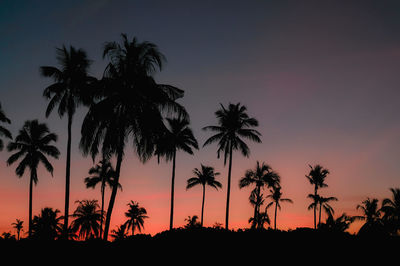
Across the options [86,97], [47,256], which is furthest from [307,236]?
[86,97]

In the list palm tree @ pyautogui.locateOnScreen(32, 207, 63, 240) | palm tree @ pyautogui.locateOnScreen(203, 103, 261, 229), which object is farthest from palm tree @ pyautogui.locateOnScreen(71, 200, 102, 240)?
palm tree @ pyautogui.locateOnScreen(203, 103, 261, 229)

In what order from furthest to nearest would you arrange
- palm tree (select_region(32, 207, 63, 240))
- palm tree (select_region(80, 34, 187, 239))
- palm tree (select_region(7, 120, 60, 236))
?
palm tree (select_region(32, 207, 63, 240)), palm tree (select_region(7, 120, 60, 236)), palm tree (select_region(80, 34, 187, 239))

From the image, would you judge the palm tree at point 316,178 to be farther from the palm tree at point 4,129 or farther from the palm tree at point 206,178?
the palm tree at point 4,129

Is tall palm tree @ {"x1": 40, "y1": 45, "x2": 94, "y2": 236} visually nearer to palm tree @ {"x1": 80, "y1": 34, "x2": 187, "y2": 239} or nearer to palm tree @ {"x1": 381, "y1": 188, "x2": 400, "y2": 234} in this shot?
palm tree @ {"x1": 80, "y1": 34, "x2": 187, "y2": 239}

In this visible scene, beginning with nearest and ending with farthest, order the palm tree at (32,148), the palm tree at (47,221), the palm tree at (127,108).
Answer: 1. the palm tree at (127,108)
2. the palm tree at (32,148)
3. the palm tree at (47,221)

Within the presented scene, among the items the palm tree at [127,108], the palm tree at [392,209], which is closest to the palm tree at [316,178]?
the palm tree at [392,209]

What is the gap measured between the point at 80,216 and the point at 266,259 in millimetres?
46023

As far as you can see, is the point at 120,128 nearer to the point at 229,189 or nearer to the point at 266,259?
the point at 266,259

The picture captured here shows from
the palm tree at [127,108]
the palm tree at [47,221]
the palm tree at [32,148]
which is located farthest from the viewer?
the palm tree at [47,221]

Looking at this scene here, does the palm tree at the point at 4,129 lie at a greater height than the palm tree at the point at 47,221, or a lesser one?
greater

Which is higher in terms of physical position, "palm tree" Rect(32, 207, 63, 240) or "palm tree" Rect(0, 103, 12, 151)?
"palm tree" Rect(0, 103, 12, 151)

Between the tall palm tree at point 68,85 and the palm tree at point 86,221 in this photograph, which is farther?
the palm tree at point 86,221

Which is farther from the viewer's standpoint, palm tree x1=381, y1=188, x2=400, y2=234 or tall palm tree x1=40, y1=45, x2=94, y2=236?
palm tree x1=381, y1=188, x2=400, y2=234

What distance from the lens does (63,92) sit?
23062mm
